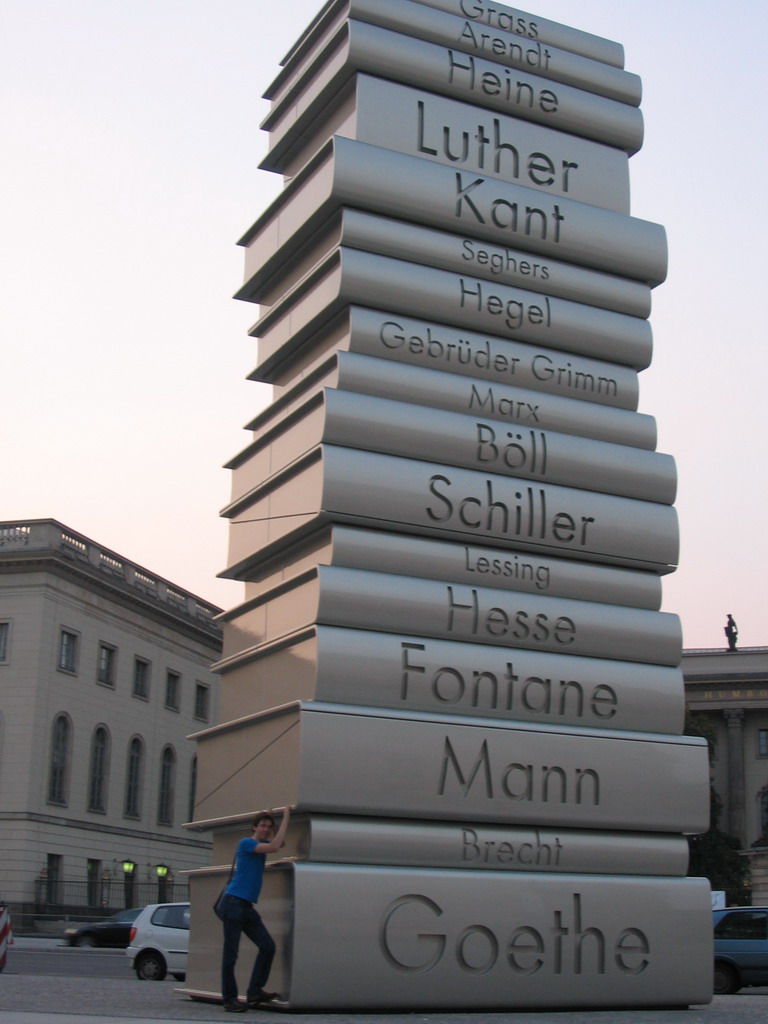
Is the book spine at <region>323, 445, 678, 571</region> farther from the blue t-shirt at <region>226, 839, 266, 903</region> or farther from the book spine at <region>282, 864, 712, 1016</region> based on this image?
the book spine at <region>282, 864, 712, 1016</region>

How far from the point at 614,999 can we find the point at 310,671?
4.42 m

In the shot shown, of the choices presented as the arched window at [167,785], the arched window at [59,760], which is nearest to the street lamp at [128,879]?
the arched window at [167,785]

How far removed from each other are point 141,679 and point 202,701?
772 centimetres

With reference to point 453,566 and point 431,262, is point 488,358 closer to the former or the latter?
point 431,262

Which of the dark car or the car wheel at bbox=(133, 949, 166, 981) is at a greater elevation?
the car wheel at bbox=(133, 949, 166, 981)

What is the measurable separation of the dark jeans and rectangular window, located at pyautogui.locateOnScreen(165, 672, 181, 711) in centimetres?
5680

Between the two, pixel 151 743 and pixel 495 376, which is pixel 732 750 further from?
pixel 495 376

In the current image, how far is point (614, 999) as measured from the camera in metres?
13.5

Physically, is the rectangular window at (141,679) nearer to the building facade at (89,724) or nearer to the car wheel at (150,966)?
the building facade at (89,724)

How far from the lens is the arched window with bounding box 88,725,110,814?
197 feet

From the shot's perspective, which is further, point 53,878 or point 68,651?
point 68,651

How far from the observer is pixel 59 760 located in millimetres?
57531

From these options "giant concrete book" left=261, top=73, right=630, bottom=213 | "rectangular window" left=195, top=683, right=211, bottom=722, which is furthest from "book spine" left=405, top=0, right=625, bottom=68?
"rectangular window" left=195, top=683, right=211, bottom=722

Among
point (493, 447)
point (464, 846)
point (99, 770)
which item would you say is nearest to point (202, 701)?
point (99, 770)
